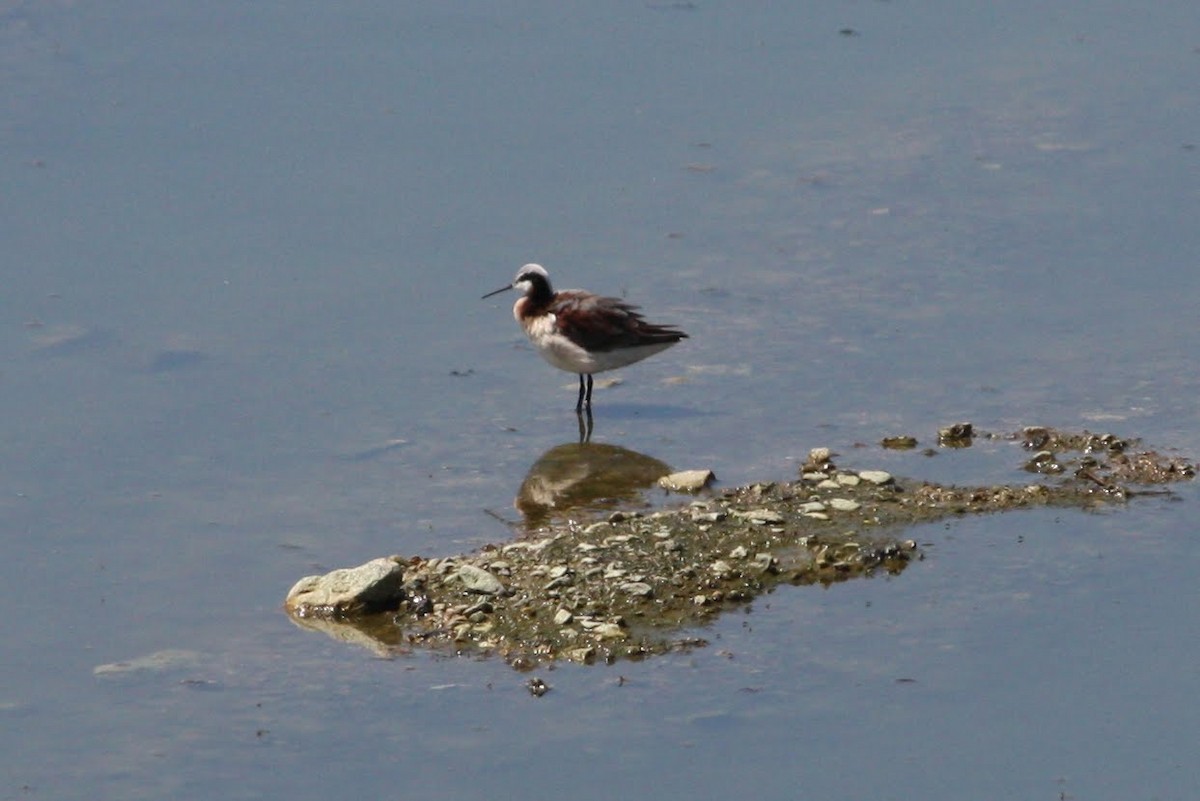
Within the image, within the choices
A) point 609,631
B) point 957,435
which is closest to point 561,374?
point 957,435

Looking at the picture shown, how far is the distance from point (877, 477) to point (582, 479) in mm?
2054

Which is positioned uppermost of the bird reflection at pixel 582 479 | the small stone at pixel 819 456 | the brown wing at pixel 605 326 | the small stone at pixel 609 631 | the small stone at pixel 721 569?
the brown wing at pixel 605 326

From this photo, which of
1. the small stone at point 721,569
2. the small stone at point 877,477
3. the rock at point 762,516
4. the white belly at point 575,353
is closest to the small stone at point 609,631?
the small stone at point 721,569

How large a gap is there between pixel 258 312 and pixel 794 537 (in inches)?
229

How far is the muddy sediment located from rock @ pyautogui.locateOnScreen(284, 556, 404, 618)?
0.04 feet

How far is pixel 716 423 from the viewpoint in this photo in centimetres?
1408

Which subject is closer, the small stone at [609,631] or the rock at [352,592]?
the small stone at [609,631]

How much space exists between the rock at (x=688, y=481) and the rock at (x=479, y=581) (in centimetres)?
189

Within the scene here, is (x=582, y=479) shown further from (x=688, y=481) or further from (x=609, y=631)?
(x=609, y=631)

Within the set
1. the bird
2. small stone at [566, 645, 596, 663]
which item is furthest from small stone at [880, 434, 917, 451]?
small stone at [566, 645, 596, 663]

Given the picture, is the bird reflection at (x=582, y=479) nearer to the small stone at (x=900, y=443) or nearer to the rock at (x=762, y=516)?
the rock at (x=762, y=516)

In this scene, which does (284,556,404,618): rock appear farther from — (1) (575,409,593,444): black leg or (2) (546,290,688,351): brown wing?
(2) (546,290,688,351): brown wing

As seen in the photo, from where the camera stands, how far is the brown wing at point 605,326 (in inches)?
559

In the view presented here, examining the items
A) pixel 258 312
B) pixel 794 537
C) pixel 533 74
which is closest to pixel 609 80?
pixel 533 74
